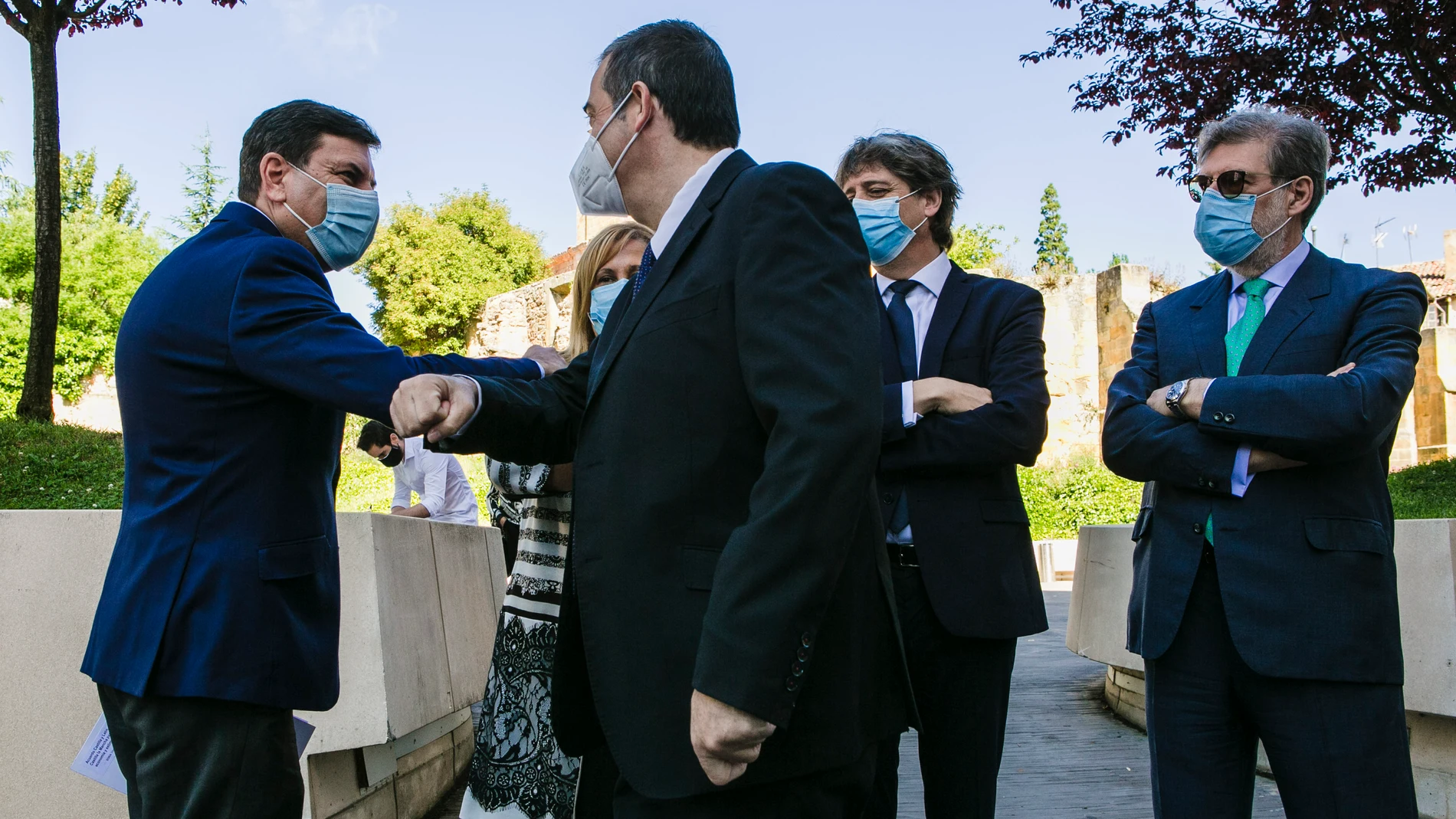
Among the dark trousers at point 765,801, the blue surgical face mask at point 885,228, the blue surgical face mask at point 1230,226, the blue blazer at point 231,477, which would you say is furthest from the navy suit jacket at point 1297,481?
the blue blazer at point 231,477

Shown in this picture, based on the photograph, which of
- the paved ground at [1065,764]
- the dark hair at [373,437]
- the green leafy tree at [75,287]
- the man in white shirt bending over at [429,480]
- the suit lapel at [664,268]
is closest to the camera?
the suit lapel at [664,268]

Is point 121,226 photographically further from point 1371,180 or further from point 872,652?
point 872,652

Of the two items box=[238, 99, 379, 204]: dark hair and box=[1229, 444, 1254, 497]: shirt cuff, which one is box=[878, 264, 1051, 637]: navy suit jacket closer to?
box=[1229, 444, 1254, 497]: shirt cuff

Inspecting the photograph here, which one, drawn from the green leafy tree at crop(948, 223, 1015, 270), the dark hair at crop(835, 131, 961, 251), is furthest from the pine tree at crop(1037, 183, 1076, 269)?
the dark hair at crop(835, 131, 961, 251)

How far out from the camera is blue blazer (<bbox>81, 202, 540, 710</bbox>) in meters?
2.16

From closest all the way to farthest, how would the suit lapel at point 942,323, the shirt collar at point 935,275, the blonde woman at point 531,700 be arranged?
1. the blonde woman at point 531,700
2. the suit lapel at point 942,323
3. the shirt collar at point 935,275

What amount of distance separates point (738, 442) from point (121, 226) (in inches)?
1520

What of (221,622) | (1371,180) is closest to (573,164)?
(221,622)

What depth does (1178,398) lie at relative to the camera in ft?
8.96

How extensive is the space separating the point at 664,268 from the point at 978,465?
4.33 ft

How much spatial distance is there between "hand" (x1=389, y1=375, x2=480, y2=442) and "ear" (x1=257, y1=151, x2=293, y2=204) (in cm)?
86

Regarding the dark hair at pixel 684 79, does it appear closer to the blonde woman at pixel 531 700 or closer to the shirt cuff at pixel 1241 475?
the blonde woman at pixel 531 700

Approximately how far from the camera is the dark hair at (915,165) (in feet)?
11.0

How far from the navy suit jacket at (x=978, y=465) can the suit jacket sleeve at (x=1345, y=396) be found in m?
0.51
